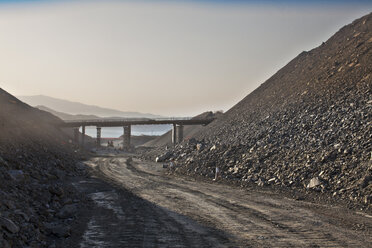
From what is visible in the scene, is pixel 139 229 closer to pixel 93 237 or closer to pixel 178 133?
pixel 93 237

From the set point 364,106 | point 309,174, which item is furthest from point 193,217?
point 364,106

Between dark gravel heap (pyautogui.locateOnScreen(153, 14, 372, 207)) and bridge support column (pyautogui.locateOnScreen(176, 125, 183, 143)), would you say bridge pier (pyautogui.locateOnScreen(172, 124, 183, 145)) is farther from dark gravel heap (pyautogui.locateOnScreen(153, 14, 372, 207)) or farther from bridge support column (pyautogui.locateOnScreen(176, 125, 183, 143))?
dark gravel heap (pyautogui.locateOnScreen(153, 14, 372, 207))

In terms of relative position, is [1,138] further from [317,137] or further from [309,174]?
[317,137]

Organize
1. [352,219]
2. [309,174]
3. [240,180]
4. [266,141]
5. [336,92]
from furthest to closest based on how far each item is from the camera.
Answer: [336,92], [266,141], [240,180], [309,174], [352,219]

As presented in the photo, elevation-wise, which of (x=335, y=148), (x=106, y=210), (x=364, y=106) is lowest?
(x=106, y=210)

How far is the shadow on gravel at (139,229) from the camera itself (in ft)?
30.3

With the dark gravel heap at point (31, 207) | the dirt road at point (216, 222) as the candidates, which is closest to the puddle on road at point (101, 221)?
the dirt road at point (216, 222)

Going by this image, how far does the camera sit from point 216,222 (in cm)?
1162

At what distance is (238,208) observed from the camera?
14117 millimetres

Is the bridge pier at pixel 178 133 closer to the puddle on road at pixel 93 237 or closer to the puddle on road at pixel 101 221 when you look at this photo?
the puddle on road at pixel 101 221

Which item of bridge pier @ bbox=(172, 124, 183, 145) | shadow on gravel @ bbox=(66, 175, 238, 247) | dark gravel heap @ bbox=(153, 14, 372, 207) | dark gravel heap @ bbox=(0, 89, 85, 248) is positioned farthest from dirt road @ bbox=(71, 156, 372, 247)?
bridge pier @ bbox=(172, 124, 183, 145)

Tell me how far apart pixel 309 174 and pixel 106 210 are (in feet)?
41.3

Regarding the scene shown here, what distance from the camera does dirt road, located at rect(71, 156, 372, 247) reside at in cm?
944

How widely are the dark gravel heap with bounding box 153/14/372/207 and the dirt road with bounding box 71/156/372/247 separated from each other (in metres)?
3.34
